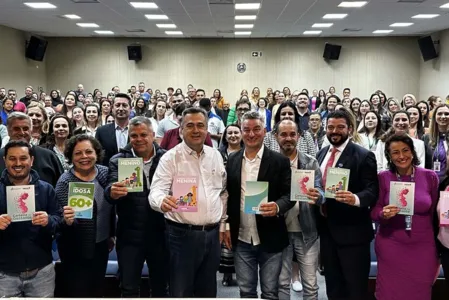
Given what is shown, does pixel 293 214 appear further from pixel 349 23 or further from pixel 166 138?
pixel 349 23

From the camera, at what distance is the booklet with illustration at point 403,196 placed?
2588mm

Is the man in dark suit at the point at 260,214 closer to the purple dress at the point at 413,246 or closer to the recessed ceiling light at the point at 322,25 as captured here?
the purple dress at the point at 413,246

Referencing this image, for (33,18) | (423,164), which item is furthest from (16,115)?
(33,18)

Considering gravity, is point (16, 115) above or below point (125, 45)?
below

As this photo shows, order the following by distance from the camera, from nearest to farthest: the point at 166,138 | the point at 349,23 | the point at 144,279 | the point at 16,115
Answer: the point at 16,115 < the point at 144,279 < the point at 166,138 < the point at 349,23

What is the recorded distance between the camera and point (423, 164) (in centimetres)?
420

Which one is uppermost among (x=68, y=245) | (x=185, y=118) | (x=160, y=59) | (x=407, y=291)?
(x=160, y=59)

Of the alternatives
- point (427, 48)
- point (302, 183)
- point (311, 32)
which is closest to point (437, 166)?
point (302, 183)

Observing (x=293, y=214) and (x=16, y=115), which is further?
(x=16, y=115)

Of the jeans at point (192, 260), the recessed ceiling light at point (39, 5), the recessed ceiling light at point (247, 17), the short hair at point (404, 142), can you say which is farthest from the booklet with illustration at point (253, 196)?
the recessed ceiling light at point (247, 17)

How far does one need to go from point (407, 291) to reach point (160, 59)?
14.9m

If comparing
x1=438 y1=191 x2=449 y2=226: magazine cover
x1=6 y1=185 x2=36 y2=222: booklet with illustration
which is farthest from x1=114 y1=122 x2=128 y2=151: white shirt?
x1=438 y1=191 x2=449 y2=226: magazine cover

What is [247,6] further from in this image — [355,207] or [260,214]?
[260,214]

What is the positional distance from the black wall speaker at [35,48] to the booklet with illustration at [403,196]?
14969 mm
